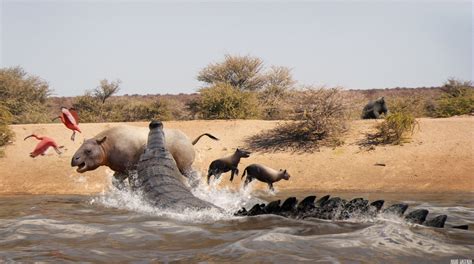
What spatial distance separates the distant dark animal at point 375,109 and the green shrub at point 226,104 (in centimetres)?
542

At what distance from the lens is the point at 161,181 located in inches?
325

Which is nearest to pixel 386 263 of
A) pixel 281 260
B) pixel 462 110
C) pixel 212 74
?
pixel 281 260

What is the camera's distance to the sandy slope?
15.9 m

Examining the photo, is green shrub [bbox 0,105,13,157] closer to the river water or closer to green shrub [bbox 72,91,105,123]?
green shrub [bbox 72,91,105,123]

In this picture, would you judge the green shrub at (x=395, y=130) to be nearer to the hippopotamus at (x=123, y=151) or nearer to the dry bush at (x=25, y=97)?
the hippopotamus at (x=123, y=151)

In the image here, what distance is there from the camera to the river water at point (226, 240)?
4.57m

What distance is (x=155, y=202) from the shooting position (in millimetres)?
7738

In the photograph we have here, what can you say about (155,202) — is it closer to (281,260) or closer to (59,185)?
(281,260)

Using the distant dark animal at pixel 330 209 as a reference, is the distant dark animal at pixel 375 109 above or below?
above

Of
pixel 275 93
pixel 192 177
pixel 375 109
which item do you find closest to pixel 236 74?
pixel 275 93

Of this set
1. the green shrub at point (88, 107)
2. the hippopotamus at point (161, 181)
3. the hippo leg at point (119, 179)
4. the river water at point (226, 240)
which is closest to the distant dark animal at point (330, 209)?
the river water at point (226, 240)

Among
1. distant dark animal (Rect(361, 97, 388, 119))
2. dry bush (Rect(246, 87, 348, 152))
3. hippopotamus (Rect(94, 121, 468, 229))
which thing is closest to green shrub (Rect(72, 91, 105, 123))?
dry bush (Rect(246, 87, 348, 152))

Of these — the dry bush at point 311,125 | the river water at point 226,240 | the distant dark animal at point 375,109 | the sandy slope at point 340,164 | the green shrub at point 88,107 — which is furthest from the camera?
the green shrub at point 88,107

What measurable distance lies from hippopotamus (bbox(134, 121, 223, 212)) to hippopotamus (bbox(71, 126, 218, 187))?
1.68m
